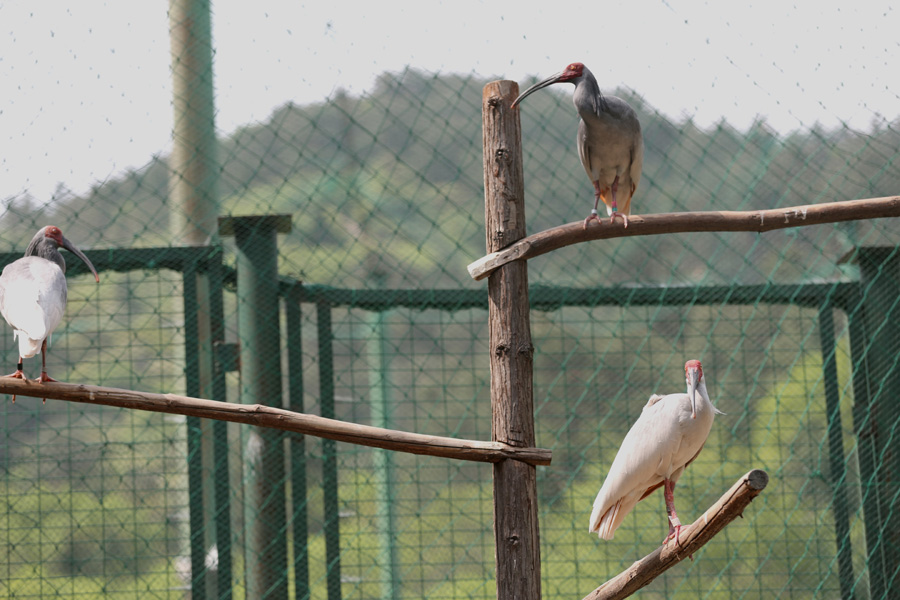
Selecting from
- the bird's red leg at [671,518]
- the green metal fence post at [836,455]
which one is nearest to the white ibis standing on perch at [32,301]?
the bird's red leg at [671,518]

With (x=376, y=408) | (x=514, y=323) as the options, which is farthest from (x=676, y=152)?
(x=514, y=323)

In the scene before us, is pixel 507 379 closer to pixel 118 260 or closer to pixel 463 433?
pixel 118 260

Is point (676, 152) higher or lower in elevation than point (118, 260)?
higher

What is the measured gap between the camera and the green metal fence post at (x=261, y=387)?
2.61 metres

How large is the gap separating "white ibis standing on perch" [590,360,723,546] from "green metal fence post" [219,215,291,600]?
1200 mm

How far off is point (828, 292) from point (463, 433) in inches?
61.7

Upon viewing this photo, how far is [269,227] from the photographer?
2.69 meters

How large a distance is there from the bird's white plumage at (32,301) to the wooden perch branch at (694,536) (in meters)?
1.14

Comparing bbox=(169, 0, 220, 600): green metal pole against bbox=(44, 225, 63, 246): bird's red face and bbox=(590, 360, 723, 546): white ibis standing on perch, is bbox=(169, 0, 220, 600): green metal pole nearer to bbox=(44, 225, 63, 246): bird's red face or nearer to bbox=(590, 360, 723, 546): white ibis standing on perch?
bbox=(44, 225, 63, 246): bird's red face

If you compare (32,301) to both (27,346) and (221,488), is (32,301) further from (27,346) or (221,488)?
(221,488)

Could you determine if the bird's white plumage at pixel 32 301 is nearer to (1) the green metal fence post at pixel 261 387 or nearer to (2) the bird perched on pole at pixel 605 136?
(1) the green metal fence post at pixel 261 387

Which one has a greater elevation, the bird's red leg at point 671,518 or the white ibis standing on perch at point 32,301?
the white ibis standing on perch at point 32,301

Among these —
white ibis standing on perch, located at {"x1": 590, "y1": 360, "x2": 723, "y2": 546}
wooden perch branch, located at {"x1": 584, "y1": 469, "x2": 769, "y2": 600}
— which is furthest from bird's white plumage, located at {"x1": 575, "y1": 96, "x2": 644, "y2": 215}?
wooden perch branch, located at {"x1": 584, "y1": 469, "x2": 769, "y2": 600}

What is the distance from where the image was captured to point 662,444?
1.69 meters
